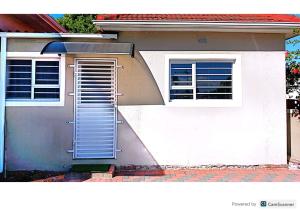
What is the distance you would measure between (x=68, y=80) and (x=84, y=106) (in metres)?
1.26

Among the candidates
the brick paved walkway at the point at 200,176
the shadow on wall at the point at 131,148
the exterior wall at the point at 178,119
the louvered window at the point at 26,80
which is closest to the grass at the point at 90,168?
the exterior wall at the point at 178,119

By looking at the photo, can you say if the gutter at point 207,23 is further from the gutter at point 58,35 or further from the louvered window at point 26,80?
the louvered window at point 26,80

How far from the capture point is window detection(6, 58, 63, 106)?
38.4 feet

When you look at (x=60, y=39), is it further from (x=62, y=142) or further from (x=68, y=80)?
(x=62, y=142)

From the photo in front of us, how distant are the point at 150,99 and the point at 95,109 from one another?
7.71 ft

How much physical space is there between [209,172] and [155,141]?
2536mm

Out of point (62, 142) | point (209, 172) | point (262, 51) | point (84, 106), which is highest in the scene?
point (262, 51)

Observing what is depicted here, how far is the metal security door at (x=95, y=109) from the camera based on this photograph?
11.8 metres

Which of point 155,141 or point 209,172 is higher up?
point 155,141
